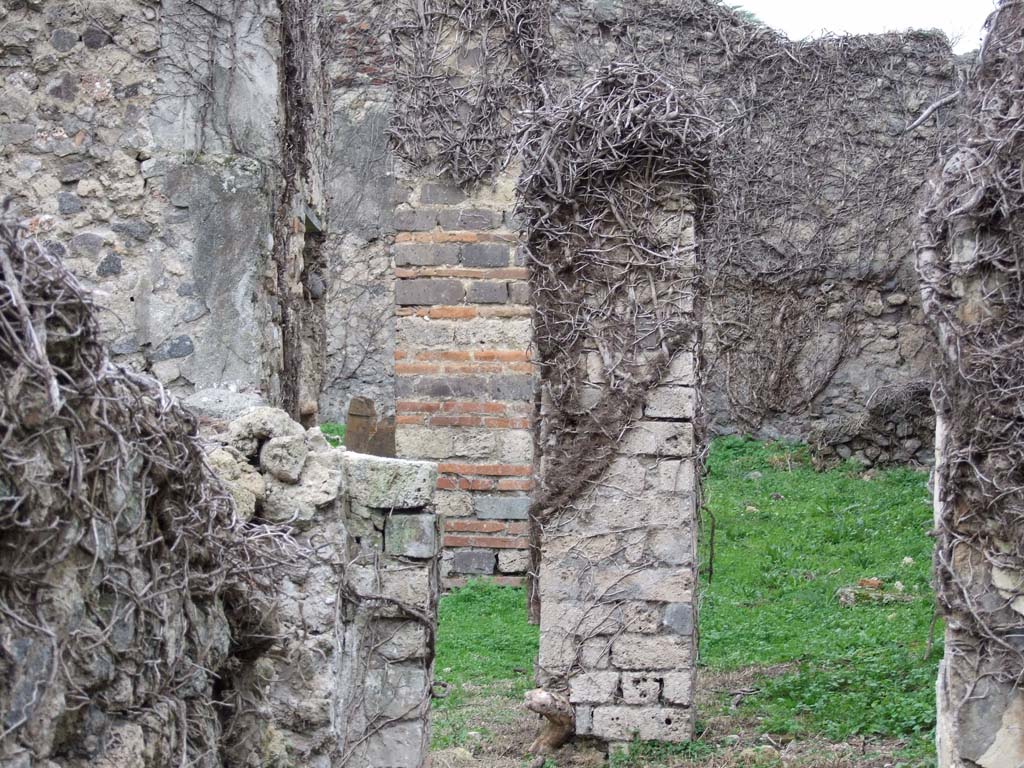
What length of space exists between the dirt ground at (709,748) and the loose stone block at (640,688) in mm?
250

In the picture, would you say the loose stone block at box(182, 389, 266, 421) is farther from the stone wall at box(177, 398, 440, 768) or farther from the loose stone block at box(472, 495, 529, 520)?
the loose stone block at box(472, 495, 529, 520)

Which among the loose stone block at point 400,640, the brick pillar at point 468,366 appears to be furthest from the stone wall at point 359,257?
the loose stone block at point 400,640

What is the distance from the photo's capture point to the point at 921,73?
12.1 metres

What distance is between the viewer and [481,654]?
6.61m

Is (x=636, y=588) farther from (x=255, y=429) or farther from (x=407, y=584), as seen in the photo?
(x=255, y=429)

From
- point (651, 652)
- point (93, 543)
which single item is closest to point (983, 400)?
point (651, 652)

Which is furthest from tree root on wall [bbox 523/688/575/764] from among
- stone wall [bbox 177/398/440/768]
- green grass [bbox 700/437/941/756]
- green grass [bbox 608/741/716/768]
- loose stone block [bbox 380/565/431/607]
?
loose stone block [bbox 380/565/431/607]

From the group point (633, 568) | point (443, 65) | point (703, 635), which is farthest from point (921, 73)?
point (633, 568)

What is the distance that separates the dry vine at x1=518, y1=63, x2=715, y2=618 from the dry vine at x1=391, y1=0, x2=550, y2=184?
2563 millimetres

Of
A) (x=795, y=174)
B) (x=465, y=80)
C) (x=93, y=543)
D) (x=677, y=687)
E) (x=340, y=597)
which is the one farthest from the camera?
(x=795, y=174)

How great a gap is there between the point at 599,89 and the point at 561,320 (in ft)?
3.31

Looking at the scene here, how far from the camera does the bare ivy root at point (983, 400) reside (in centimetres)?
407

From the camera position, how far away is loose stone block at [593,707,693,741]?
17.5ft

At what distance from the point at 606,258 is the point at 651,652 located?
1.73m
